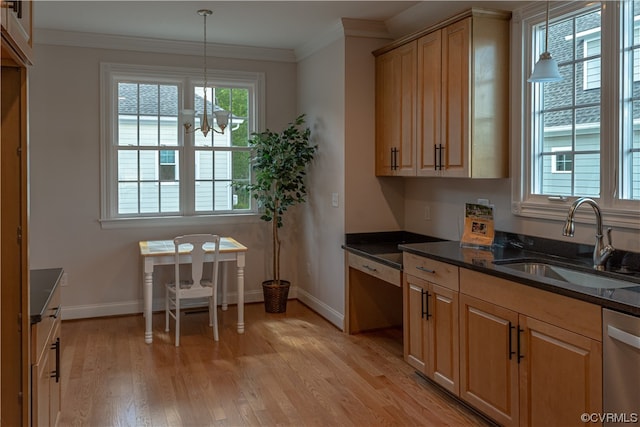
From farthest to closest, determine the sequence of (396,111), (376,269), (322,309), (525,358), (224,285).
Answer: (224,285), (322,309), (396,111), (376,269), (525,358)

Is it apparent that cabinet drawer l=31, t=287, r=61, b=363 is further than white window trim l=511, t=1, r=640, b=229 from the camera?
No

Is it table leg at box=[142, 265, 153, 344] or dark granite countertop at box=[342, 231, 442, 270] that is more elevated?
dark granite countertop at box=[342, 231, 442, 270]

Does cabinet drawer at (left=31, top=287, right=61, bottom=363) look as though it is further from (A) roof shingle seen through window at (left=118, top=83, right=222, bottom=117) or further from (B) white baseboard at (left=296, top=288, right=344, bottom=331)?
(A) roof shingle seen through window at (left=118, top=83, right=222, bottom=117)

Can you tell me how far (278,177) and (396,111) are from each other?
140cm

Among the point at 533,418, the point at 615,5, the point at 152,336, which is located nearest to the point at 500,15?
the point at 615,5

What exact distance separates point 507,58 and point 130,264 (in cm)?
385

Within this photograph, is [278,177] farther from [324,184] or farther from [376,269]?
[376,269]

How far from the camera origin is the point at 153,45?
514cm

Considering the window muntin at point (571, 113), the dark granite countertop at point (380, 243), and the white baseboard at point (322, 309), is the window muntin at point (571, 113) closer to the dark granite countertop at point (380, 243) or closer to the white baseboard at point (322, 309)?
the dark granite countertop at point (380, 243)

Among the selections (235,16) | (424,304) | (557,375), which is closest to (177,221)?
(235,16)

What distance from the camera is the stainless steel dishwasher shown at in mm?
2033

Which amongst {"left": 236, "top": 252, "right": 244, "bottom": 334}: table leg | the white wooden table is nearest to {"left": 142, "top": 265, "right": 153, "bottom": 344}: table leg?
the white wooden table

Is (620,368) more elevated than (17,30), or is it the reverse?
(17,30)

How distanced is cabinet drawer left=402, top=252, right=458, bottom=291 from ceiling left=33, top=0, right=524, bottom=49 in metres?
1.76
